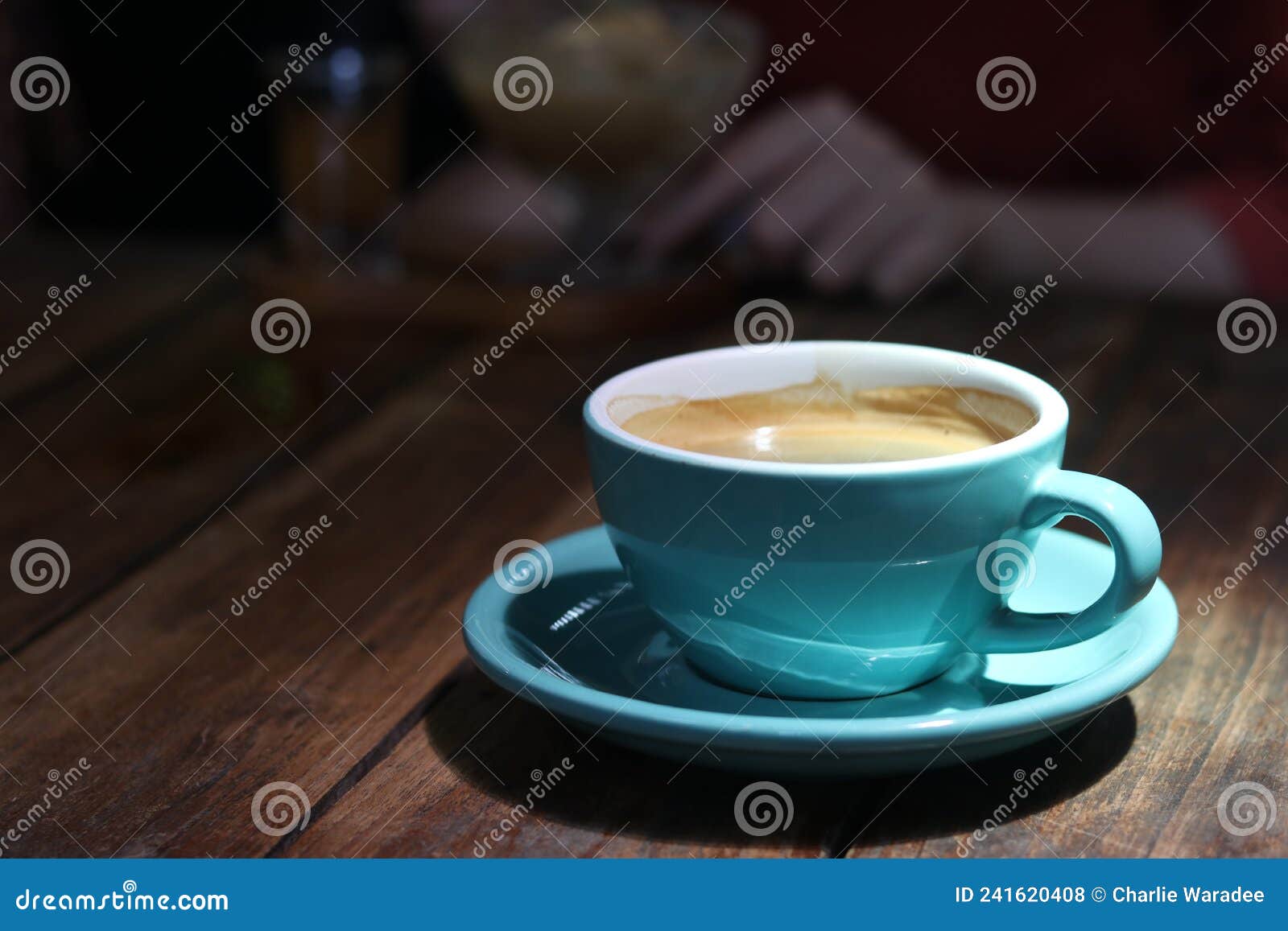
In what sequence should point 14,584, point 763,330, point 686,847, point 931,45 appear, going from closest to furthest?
point 686,847 → point 14,584 → point 763,330 → point 931,45

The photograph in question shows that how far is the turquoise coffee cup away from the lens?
53cm

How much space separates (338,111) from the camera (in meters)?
1.52

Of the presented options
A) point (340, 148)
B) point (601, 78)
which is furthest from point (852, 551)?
point (340, 148)

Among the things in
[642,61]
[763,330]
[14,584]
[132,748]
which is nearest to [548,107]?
[642,61]

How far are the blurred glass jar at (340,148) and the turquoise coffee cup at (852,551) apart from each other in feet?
3.14

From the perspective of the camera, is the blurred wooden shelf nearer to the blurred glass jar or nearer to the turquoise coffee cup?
the blurred glass jar

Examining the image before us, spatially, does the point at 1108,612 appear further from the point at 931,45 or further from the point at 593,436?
the point at 931,45

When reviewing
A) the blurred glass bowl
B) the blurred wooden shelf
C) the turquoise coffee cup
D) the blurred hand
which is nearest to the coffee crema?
the turquoise coffee cup

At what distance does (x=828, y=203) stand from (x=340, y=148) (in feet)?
1.86

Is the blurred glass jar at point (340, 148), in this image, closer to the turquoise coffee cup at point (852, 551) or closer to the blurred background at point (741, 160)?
the blurred background at point (741, 160)

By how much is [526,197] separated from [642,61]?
202 mm

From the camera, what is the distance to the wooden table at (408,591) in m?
0.53

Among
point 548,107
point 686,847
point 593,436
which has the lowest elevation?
point 686,847

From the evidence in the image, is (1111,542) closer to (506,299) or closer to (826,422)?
(826,422)
